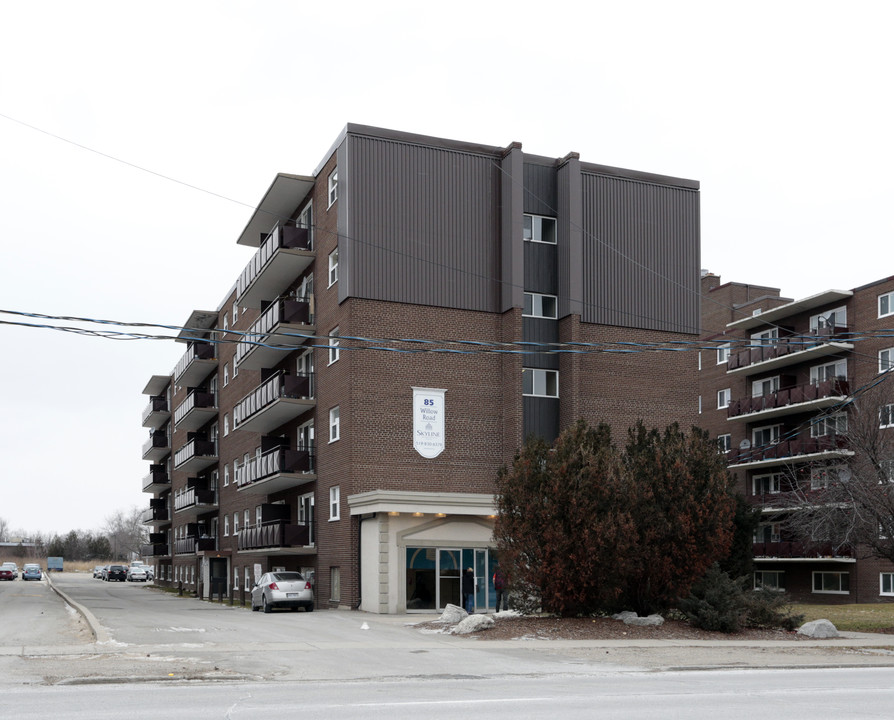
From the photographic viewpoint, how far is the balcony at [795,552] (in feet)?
174

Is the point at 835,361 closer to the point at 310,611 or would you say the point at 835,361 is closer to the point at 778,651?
the point at 310,611

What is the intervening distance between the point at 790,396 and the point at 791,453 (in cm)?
320

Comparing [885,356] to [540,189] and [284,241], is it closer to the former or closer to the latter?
[540,189]

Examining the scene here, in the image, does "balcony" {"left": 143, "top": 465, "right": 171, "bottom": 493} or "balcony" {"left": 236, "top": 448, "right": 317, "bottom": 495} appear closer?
"balcony" {"left": 236, "top": 448, "right": 317, "bottom": 495}

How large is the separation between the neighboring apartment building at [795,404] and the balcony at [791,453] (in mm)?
61

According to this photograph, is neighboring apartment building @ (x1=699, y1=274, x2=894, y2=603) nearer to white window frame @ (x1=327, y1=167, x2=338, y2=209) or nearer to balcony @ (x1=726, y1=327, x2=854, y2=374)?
balcony @ (x1=726, y1=327, x2=854, y2=374)

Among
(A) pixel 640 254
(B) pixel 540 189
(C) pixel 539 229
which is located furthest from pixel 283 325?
(A) pixel 640 254

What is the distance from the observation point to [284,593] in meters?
34.9

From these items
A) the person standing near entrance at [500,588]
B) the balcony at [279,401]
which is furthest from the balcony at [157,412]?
the person standing near entrance at [500,588]

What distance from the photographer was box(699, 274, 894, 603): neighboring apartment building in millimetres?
53344

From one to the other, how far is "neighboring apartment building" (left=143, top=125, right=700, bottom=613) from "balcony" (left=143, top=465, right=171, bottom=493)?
3937 cm

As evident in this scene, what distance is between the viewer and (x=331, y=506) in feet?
123

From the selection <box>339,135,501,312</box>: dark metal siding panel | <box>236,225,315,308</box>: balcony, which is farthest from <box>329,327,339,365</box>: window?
A: <box>236,225,315,308</box>: balcony

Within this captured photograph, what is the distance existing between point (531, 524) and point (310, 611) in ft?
45.3
